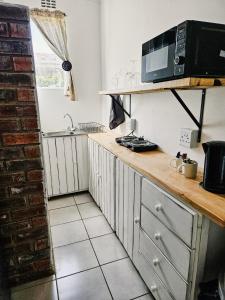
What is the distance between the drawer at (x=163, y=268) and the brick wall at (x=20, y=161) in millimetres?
743

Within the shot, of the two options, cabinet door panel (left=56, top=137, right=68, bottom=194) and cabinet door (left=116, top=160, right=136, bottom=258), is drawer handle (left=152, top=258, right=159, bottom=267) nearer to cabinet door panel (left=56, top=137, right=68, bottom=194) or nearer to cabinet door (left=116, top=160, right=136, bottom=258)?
cabinet door (left=116, top=160, right=136, bottom=258)

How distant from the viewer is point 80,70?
312cm

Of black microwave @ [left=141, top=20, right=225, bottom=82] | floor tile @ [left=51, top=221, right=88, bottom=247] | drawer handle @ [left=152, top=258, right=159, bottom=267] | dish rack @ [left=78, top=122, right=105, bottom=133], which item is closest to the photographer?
black microwave @ [left=141, top=20, right=225, bottom=82]

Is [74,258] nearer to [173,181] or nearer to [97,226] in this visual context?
[97,226]

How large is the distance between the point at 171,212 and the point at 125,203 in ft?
2.21

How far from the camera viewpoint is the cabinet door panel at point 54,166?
9.03 ft

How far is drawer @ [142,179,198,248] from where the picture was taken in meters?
1.01

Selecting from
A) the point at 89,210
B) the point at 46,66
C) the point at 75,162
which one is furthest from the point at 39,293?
the point at 46,66

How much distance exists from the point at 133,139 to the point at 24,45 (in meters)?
1.37

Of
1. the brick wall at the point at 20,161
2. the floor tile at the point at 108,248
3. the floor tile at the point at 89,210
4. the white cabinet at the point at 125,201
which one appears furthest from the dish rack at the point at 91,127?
the brick wall at the point at 20,161

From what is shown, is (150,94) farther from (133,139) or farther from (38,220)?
(38,220)

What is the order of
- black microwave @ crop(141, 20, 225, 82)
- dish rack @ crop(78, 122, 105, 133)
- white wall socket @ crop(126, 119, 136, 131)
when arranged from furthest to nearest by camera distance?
dish rack @ crop(78, 122, 105, 133), white wall socket @ crop(126, 119, 136, 131), black microwave @ crop(141, 20, 225, 82)

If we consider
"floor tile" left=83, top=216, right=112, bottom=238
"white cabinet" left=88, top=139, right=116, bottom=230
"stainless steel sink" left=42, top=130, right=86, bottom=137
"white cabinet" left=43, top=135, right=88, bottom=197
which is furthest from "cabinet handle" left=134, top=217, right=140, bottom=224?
"stainless steel sink" left=42, top=130, right=86, bottom=137

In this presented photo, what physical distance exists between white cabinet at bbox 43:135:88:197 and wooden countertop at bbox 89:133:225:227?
943 millimetres
